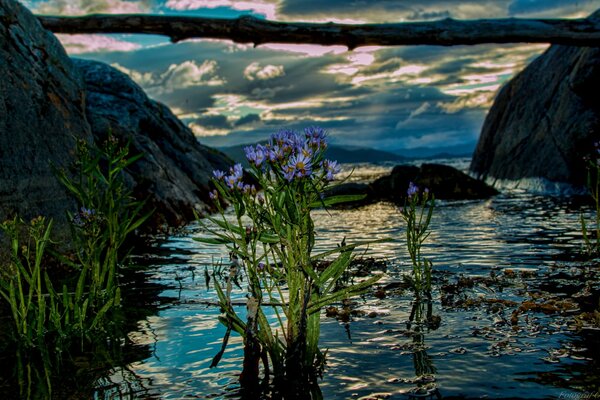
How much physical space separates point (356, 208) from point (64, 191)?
10.5m

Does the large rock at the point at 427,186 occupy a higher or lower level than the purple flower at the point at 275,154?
lower

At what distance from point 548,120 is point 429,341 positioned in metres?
16.0

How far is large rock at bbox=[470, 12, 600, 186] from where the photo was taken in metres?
15.6

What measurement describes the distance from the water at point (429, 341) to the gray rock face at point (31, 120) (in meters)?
1.59

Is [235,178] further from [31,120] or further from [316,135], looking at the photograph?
[31,120]

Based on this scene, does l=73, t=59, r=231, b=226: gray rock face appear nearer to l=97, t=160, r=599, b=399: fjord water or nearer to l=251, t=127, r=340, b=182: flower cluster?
l=97, t=160, r=599, b=399: fjord water

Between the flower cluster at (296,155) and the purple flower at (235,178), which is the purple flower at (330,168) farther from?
the purple flower at (235,178)

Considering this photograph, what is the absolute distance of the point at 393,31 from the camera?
381 inches

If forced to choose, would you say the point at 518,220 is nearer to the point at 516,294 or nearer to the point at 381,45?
the point at 381,45

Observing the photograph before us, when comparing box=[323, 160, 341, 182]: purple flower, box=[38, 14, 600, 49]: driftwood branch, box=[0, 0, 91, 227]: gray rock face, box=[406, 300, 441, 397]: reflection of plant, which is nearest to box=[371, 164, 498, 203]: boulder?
box=[38, 14, 600, 49]: driftwood branch

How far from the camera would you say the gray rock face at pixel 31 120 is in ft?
20.8

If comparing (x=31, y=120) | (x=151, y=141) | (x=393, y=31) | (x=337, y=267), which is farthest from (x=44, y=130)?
(x=151, y=141)

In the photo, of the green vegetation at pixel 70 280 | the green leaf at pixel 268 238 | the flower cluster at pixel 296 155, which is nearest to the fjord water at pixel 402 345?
the green vegetation at pixel 70 280

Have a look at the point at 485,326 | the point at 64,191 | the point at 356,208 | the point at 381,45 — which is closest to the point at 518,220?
the point at 381,45
